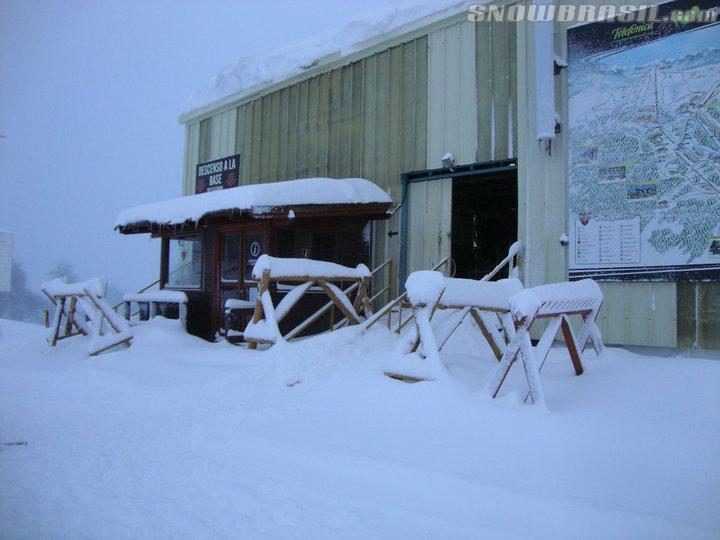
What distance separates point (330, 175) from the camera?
11.8 m

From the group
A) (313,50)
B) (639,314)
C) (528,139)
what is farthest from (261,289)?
(313,50)

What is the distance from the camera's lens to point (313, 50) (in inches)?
490

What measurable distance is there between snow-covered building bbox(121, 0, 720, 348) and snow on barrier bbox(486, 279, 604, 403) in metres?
2.38

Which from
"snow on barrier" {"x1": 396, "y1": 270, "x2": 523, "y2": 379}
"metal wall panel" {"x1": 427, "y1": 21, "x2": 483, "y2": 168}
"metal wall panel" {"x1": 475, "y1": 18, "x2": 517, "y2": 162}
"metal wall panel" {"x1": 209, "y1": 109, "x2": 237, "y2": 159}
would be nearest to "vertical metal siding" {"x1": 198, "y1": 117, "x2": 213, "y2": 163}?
"metal wall panel" {"x1": 209, "y1": 109, "x2": 237, "y2": 159}

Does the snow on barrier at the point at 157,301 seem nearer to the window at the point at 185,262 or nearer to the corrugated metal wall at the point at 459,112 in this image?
the window at the point at 185,262

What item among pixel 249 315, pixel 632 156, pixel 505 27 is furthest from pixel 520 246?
pixel 249 315

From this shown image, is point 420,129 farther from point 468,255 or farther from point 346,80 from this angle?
point 468,255

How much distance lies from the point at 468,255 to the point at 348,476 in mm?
11001

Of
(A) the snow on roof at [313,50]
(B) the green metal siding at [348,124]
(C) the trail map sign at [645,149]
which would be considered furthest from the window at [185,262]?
(C) the trail map sign at [645,149]

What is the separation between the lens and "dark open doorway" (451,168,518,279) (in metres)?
12.2

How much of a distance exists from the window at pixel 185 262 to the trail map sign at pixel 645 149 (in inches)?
290

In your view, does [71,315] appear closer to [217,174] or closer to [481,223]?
[217,174]

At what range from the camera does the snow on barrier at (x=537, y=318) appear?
13.9 ft

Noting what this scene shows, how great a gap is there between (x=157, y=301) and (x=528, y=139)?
7737 millimetres
